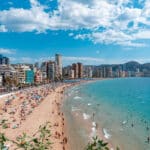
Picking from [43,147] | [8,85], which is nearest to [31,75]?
[8,85]

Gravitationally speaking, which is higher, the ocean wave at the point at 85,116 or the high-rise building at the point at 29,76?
the high-rise building at the point at 29,76

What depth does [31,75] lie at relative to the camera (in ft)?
516

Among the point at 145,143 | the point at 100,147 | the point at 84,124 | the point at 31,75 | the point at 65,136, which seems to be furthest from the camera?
the point at 31,75

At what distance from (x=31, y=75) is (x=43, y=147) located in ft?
503

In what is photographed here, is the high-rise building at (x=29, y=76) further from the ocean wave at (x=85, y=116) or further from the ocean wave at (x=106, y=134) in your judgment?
the ocean wave at (x=106, y=134)

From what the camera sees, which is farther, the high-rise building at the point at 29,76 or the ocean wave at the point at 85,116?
the high-rise building at the point at 29,76

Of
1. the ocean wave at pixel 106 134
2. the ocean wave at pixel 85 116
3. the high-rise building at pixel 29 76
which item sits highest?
the high-rise building at pixel 29 76

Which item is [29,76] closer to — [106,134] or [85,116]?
[85,116]

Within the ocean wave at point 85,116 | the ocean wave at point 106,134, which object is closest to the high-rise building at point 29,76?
the ocean wave at point 85,116

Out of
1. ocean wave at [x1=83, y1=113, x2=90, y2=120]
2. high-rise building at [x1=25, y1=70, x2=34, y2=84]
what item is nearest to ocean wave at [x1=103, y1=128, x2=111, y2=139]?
ocean wave at [x1=83, y1=113, x2=90, y2=120]

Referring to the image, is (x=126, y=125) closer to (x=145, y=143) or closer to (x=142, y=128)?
(x=142, y=128)

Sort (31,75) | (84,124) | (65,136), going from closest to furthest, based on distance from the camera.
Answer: (65,136)
(84,124)
(31,75)

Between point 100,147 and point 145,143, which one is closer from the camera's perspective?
point 100,147

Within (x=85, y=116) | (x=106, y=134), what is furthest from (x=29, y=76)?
(x=106, y=134)
